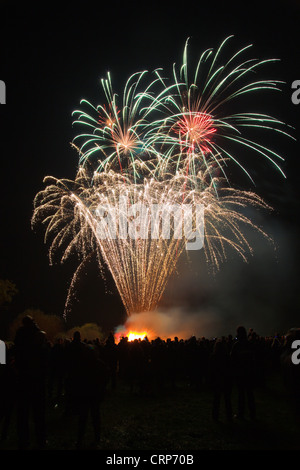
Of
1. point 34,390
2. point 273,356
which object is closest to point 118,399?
point 34,390

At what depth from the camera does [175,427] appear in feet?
22.4

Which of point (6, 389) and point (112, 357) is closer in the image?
point (6, 389)

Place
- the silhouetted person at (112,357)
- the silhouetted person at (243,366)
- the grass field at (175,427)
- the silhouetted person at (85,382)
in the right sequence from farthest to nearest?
the silhouetted person at (112,357) < the silhouetted person at (243,366) < the grass field at (175,427) < the silhouetted person at (85,382)

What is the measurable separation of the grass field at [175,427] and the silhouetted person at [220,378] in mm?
295

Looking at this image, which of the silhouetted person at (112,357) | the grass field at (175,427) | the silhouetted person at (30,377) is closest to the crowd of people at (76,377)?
the silhouetted person at (30,377)

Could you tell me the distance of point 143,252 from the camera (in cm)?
2467

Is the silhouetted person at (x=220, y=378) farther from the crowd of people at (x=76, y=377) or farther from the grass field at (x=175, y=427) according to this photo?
the grass field at (x=175, y=427)

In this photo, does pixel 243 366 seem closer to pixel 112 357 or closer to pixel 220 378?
pixel 220 378

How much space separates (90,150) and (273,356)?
51.5 ft

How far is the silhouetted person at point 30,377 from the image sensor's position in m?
5.39

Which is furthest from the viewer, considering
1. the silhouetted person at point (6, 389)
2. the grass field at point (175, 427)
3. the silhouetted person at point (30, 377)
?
the silhouetted person at point (6, 389)

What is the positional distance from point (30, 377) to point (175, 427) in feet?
10.6

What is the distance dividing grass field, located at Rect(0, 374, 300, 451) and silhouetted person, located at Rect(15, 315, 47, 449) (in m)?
0.59

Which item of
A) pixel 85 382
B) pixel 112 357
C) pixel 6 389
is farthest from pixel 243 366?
pixel 112 357
